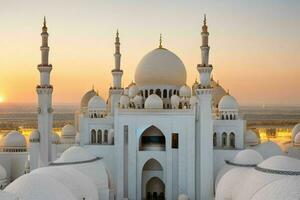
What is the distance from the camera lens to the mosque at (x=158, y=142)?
14945 millimetres

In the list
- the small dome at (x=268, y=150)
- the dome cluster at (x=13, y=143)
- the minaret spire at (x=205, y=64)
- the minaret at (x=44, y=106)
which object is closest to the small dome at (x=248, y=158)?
the small dome at (x=268, y=150)

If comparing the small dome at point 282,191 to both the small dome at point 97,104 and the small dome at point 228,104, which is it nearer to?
the small dome at point 228,104

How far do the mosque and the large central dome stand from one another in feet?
0.11

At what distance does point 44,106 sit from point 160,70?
17.9 ft

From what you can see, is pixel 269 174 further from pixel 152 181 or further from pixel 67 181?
pixel 152 181

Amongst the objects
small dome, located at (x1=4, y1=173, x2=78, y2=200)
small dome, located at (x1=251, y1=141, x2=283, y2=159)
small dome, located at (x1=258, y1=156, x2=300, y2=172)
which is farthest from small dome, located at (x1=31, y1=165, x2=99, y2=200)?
small dome, located at (x1=251, y1=141, x2=283, y2=159)

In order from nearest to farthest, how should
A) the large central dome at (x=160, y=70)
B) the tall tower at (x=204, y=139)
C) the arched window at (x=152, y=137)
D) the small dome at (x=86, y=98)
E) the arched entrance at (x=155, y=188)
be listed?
the tall tower at (x=204, y=139) → the arched entrance at (x=155, y=188) → the arched window at (x=152, y=137) → the large central dome at (x=160, y=70) → the small dome at (x=86, y=98)

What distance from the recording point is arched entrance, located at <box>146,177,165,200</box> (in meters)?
17.3

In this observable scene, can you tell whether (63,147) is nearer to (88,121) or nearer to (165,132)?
(88,121)

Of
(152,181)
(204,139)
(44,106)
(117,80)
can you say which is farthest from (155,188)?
(117,80)

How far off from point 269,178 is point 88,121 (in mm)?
9187

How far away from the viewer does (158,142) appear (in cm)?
1798

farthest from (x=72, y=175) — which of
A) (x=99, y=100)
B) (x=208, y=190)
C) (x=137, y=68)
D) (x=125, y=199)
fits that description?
(x=137, y=68)

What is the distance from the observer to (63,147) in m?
20.9
